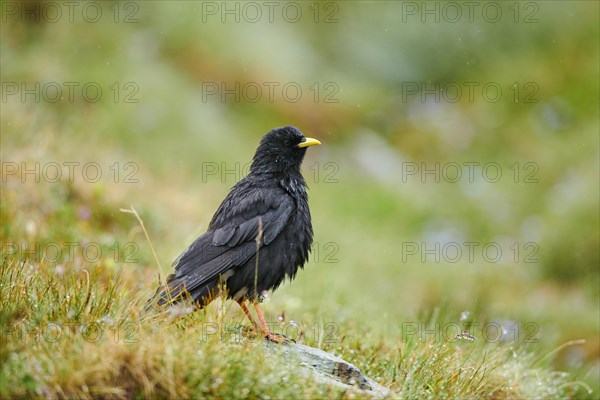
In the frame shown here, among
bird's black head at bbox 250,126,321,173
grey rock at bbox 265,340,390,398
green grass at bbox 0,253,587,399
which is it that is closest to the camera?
green grass at bbox 0,253,587,399

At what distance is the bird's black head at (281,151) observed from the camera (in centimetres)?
630

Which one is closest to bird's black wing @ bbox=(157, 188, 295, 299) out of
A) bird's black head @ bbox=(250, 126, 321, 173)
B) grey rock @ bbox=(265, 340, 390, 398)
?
bird's black head @ bbox=(250, 126, 321, 173)

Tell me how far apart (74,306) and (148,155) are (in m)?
9.07

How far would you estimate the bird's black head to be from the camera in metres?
6.30

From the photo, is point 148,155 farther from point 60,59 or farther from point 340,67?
point 340,67

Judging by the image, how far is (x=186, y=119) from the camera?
1484 cm

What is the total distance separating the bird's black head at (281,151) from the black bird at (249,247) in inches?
6.3

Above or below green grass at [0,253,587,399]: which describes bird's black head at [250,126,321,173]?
above

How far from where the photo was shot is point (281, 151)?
6.37 meters

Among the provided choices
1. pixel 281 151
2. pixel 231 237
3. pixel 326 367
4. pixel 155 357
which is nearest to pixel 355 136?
pixel 281 151

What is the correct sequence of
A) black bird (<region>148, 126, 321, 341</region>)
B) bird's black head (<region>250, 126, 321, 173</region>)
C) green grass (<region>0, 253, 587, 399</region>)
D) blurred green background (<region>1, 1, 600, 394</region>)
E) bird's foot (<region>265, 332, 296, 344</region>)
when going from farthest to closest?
blurred green background (<region>1, 1, 600, 394</region>)
bird's black head (<region>250, 126, 321, 173</region>)
black bird (<region>148, 126, 321, 341</region>)
bird's foot (<region>265, 332, 296, 344</region>)
green grass (<region>0, 253, 587, 399</region>)

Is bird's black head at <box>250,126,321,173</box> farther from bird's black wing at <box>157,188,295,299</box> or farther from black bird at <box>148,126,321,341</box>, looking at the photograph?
bird's black wing at <box>157,188,295,299</box>

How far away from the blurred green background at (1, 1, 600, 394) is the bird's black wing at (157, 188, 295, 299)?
1.39 feet

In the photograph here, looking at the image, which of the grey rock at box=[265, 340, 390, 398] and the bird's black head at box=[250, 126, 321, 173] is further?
the bird's black head at box=[250, 126, 321, 173]
